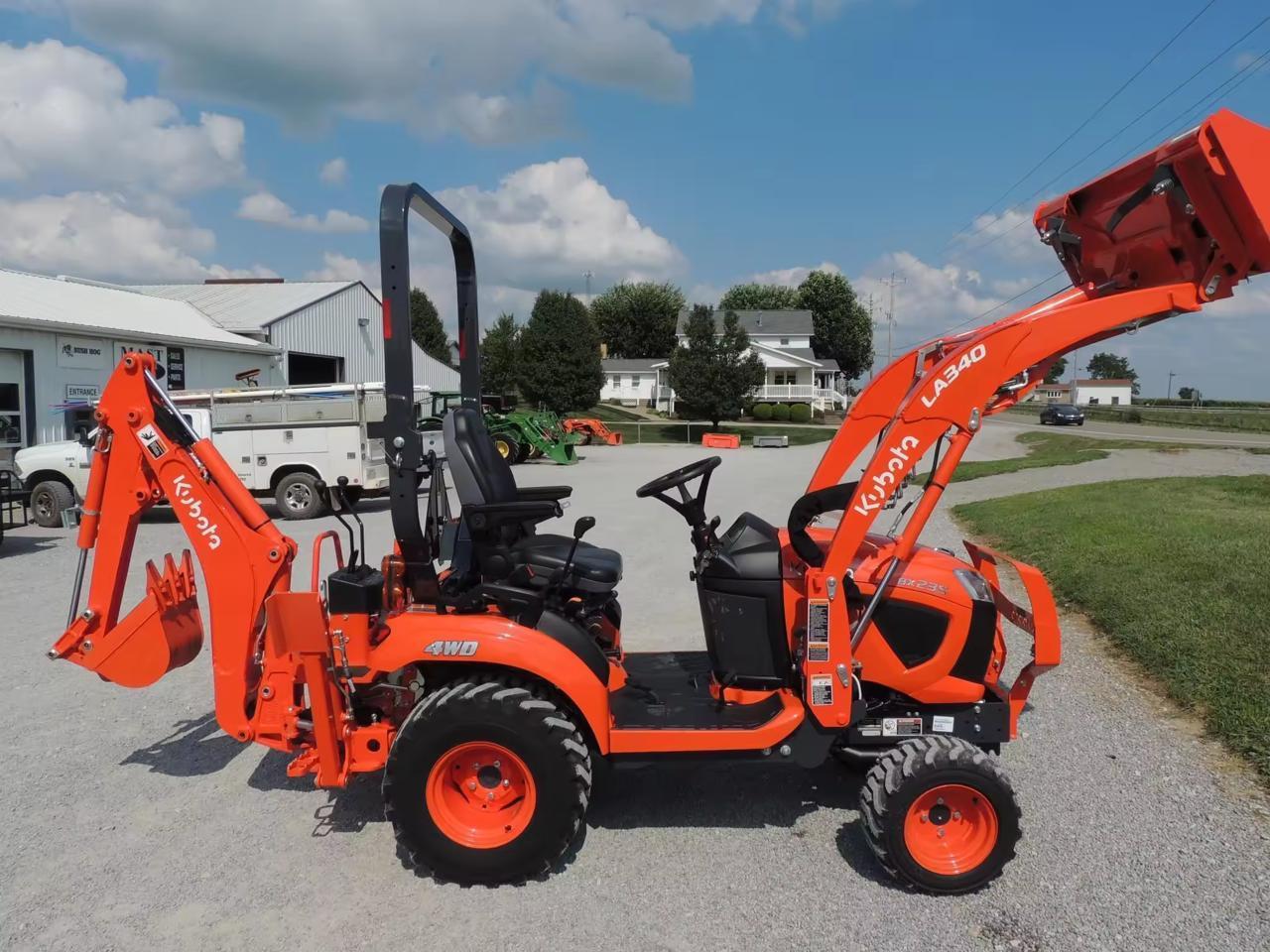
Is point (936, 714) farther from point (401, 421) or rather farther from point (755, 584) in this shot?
point (401, 421)

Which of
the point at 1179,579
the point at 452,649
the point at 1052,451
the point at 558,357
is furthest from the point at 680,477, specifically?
the point at 558,357

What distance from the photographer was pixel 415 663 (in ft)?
11.8

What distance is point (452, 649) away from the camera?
3424mm

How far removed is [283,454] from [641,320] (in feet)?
207

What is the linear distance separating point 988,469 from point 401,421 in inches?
782

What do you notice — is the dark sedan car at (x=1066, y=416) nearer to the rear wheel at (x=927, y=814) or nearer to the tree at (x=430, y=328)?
the tree at (x=430, y=328)

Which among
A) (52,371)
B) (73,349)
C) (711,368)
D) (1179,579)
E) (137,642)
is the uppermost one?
(711,368)

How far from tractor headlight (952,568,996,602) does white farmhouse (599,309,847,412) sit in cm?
5460

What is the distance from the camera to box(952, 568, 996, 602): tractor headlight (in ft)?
12.1

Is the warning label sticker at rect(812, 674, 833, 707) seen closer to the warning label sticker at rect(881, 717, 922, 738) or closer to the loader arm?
the loader arm

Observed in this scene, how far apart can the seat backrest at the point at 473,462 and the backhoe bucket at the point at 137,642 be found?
1.36m

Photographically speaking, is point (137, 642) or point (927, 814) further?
point (137, 642)

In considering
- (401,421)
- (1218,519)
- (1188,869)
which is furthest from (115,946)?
(1218,519)

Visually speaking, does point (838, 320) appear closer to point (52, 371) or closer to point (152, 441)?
point (52, 371)
